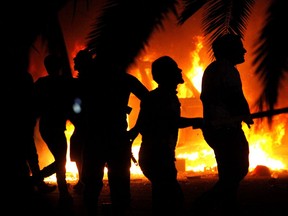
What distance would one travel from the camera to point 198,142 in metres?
14.4

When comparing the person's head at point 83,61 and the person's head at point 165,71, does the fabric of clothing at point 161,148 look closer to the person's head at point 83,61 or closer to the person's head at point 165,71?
the person's head at point 165,71

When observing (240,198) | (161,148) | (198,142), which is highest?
(161,148)

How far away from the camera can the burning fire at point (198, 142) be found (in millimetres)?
11156

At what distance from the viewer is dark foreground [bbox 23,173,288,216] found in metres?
4.58

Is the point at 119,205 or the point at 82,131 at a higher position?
the point at 82,131

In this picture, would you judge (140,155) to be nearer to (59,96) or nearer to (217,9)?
(59,96)

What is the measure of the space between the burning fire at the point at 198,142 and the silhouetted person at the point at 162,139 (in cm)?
610

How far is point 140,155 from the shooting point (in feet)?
12.0

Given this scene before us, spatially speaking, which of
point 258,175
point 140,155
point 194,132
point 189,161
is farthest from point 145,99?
point 194,132

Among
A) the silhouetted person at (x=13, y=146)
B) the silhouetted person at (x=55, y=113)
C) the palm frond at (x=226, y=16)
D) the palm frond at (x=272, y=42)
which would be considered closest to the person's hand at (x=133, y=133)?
the silhouetted person at (x=13, y=146)

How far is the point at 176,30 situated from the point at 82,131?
41.8 ft

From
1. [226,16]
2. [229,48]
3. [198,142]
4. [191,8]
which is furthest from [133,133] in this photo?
[198,142]

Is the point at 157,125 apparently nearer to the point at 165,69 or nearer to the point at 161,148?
the point at 161,148

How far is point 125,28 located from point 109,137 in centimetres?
136
